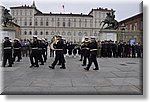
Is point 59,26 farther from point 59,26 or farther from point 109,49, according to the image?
point 109,49

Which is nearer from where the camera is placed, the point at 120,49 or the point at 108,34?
the point at 120,49

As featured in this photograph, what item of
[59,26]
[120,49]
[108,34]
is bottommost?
[120,49]

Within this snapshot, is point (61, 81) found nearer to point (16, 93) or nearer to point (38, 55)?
point (16, 93)

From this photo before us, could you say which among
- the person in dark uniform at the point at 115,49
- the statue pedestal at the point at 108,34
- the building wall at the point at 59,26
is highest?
the building wall at the point at 59,26

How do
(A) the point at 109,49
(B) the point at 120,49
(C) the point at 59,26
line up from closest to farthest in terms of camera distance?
(A) the point at 109,49 < (B) the point at 120,49 < (C) the point at 59,26

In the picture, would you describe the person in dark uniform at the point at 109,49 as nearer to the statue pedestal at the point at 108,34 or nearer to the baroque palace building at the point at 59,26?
the statue pedestal at the point at 108,34

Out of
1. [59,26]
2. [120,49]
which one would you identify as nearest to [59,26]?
[59,26]

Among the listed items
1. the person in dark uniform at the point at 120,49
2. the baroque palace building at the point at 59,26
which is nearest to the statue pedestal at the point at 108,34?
the person in dark uniform at the point at 120,49

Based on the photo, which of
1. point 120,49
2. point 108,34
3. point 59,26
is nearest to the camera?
point 120,49

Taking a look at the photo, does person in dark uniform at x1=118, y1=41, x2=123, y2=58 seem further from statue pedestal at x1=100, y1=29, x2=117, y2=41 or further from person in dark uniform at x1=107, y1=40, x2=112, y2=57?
statue pedestal at x1=100, y1=29, x2=117, y2=41

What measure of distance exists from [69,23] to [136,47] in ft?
179

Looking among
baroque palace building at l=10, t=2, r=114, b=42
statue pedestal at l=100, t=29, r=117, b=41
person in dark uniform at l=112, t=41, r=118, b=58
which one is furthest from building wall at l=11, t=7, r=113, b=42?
person in dark uniform at l=112, t=41, r=118, b=58

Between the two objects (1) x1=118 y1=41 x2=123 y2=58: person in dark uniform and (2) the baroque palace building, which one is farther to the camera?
(2) the baroque palace building

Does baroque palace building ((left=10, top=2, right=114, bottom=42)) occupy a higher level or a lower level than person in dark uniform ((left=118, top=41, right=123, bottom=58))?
higher
